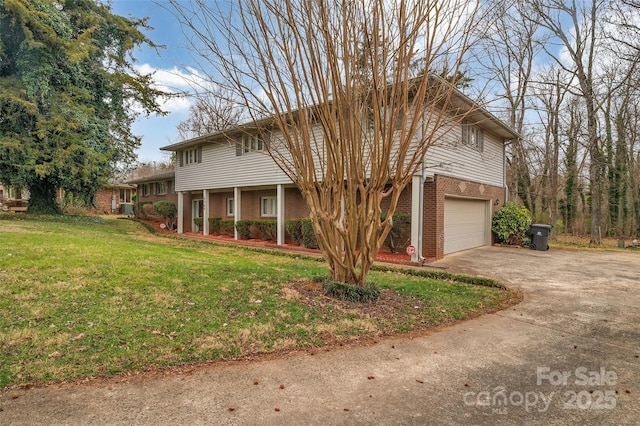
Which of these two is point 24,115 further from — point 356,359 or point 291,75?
point 356,359

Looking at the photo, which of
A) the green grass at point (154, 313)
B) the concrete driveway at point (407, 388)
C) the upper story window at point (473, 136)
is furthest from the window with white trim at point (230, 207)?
the concrete driveway at point (407, 388)

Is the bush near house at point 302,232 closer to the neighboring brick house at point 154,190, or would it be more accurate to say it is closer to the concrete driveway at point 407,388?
the concrete driveway at point 407,388

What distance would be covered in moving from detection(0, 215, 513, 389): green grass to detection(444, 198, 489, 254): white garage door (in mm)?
4873

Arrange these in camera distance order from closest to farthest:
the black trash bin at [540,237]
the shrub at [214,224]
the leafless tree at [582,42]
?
the black trash bin at [540,237]
the leafless tree at [582,42]
the shrub at [214,224]

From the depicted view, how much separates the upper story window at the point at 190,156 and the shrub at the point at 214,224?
303 centimetres

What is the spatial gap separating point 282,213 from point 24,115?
11408 mm

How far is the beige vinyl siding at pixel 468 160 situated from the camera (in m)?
10.5

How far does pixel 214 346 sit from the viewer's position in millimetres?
3594

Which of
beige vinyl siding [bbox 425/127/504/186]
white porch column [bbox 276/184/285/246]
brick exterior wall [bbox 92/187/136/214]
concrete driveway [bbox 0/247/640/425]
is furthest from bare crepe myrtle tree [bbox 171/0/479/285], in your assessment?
brick exterior wall [bbox 92/187/136/214]

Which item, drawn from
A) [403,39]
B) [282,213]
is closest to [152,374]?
[403,39]

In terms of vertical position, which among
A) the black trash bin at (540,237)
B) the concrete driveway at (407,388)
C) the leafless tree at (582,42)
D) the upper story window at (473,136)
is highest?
the leafless tree at (582,42)

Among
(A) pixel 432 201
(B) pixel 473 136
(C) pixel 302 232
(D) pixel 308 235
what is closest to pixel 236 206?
(C) pixel 302 232

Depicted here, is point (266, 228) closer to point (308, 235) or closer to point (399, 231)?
point (308, 235)

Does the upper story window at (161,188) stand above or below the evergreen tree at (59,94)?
below
